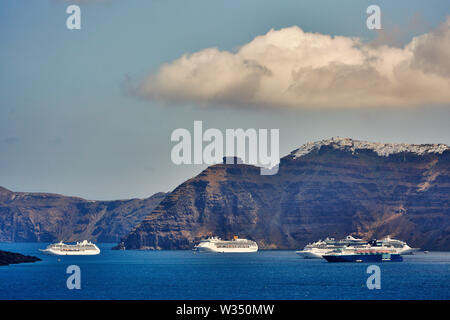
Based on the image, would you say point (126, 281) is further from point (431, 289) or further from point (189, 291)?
point (431, 289)
